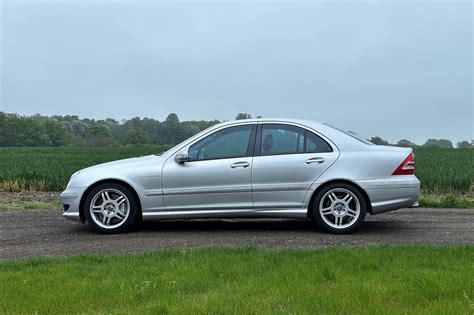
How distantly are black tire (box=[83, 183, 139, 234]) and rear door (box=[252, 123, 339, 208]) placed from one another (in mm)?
1698

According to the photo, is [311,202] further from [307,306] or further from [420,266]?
[307,306]

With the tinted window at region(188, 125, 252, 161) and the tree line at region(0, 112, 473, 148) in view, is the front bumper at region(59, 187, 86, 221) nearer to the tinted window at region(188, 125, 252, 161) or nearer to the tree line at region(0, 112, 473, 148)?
the tinted window at region(188, 125, 252, 161)

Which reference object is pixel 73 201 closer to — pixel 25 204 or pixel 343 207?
pixel 343 207

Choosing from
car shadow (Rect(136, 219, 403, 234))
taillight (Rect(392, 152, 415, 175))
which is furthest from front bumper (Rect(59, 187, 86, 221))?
taillight (Rect(392, 152, 415, 175))

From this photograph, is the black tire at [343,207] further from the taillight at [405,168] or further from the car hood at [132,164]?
the car hood at [132,164]

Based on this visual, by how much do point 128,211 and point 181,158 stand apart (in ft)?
3.46

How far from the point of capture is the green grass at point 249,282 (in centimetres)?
372

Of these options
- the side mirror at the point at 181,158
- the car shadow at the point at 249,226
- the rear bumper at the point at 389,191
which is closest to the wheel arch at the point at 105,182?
the car shadow at the point at 249,226

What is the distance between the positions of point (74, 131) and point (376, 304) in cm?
10339

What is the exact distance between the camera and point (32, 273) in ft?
15.7

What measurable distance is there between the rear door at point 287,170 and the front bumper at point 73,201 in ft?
8.04

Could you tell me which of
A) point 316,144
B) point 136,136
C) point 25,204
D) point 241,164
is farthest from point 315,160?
point 136,136

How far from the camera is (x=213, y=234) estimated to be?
7.09m

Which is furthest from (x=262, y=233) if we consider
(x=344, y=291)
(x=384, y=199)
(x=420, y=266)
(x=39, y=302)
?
(x=39, y=302)
